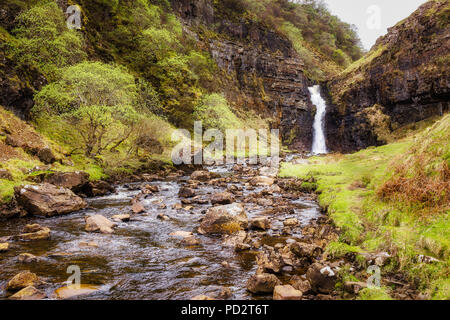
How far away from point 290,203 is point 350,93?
53645 millimetres

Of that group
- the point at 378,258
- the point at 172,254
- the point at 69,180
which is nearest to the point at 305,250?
the point at 378,258

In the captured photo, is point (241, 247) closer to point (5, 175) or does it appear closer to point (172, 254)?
point (172, 254)

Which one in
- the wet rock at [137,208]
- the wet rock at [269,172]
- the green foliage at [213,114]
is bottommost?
the wet rock at [137,208]

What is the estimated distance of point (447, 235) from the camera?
5746 mm

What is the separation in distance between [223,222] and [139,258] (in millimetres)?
3541

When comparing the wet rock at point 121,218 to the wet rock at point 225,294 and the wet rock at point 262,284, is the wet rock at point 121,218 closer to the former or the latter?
the wet rock at point 225,294

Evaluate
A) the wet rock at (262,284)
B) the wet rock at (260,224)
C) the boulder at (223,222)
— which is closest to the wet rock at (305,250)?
the wet rock at (262,284)

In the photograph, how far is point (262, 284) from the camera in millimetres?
5629

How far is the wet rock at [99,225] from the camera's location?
9789 millimetres

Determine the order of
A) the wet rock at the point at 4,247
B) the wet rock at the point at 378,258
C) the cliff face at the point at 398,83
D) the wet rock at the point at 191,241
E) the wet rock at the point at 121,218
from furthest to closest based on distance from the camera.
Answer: the cliff face at the point at 398,83 → the wet rock at the point at 121,218 → the wet rock at the point at 191,241 → the wet rock at the point at 4,247 → the wet rock at the point at 378,258

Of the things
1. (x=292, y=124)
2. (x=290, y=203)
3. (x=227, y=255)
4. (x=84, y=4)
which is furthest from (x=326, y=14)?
(x=227, y=255)

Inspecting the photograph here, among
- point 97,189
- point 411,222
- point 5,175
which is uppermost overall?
point 5,175

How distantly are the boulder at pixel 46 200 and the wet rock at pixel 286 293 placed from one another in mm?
11008
